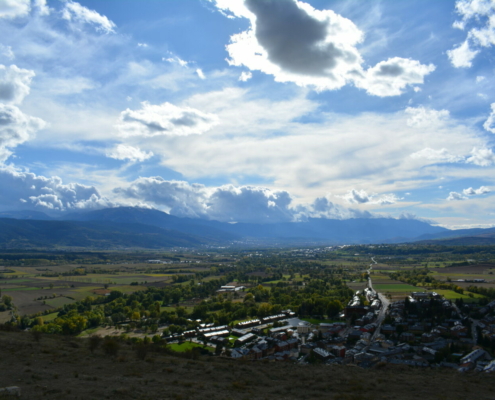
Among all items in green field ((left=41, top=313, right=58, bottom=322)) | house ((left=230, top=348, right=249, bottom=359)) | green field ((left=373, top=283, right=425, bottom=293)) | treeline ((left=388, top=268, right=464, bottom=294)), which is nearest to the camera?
house ((left=230, top=348, right=249, bottom=359))

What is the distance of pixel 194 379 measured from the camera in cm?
2262

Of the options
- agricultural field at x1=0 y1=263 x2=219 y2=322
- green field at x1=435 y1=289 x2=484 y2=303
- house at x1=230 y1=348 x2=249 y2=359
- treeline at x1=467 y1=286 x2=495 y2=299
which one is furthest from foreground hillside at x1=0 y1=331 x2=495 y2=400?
treeline at x1=467 y1=286 x2=495 y2=299

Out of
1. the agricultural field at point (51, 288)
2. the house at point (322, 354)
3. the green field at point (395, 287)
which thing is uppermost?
the house at point (322, 354)

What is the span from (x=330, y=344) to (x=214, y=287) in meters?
62.8

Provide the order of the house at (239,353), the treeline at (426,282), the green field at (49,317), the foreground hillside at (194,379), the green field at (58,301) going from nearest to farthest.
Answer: the foreground hillside at (194,379)
the house at (239,353)
the green field at (49,317)
the green field at (58,301)
the treeline at (426,282)

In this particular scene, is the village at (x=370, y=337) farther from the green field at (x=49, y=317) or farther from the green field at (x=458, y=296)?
the green field at (x=49, y=317)

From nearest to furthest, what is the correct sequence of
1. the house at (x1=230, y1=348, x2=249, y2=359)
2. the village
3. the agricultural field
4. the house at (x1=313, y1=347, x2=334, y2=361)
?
1. the village
2. the house at (x1=313, y1=347, x2=334, y2=361)
3. the house at (x1=230, y1=348, x2=249, y2=359)
4. the agricultural field

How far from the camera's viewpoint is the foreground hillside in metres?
18.9

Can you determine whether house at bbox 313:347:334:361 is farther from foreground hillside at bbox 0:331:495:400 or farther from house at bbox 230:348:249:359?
foreground hillside at bbox 0:331:495:400

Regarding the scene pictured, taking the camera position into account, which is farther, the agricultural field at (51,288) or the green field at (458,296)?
the agricultural field at (51,288)

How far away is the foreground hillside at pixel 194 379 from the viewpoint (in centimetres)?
1888

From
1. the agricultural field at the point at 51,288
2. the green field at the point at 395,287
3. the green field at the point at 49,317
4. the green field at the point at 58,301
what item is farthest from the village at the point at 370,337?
the agricultural field at the point at 51,288

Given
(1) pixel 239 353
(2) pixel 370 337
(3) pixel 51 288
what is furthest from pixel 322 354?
(3) pixel 51 288

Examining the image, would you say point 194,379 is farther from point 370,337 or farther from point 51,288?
point 51,288
